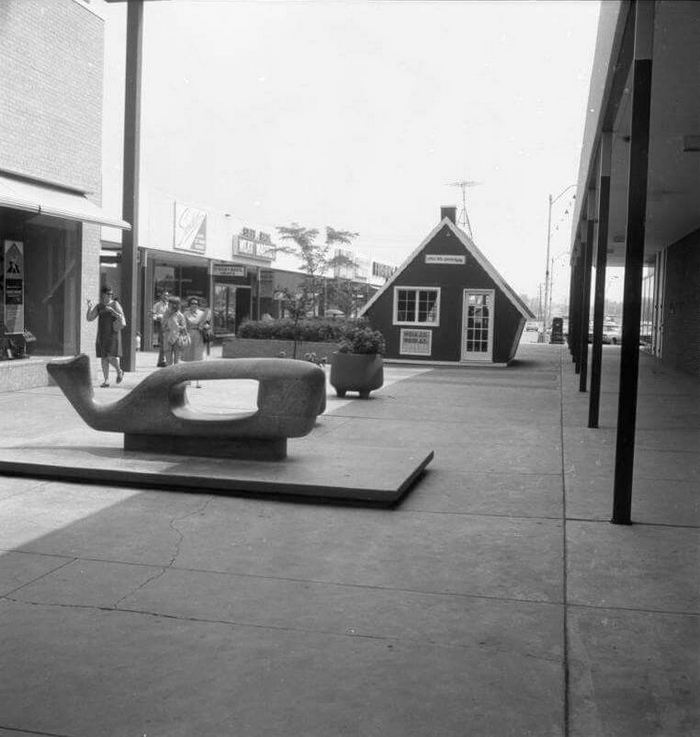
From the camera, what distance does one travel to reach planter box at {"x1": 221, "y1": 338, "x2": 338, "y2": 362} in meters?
25.3

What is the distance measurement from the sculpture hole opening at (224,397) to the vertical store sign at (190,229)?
10.5 metres

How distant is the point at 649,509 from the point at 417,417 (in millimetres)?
6027

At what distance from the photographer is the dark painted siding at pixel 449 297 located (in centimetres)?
2675

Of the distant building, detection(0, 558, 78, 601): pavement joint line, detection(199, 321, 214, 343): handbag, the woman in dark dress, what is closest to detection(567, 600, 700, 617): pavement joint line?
detection(0, 558, 78, 601): pavement joint line

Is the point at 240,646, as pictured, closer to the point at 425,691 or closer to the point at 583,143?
the point at 425,691

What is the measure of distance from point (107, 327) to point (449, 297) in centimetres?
1374

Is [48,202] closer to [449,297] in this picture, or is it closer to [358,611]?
[358,611]

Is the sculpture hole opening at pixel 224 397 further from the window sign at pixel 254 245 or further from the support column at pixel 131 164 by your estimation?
the window sign at pixel 254 245

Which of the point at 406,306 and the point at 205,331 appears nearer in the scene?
the point at 205,331

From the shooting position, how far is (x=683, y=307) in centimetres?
2338

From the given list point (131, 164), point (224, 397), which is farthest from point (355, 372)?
point (131, 164)

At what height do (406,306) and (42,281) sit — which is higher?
(42,281)

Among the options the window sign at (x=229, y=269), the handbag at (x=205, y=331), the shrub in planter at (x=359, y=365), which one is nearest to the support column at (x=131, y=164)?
the handbag at (x=205, y=331)

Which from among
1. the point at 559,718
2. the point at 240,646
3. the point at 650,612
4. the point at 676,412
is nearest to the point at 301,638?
the point at 240,646
